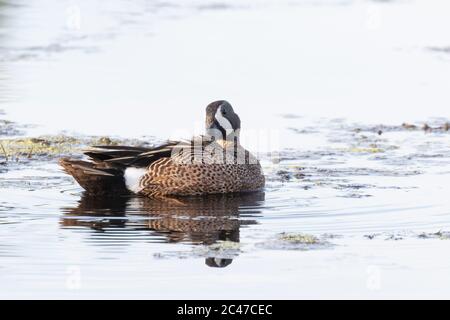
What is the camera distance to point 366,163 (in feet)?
43.4

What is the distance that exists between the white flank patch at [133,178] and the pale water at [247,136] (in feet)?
0.81

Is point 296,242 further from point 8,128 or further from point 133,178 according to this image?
point 8,128

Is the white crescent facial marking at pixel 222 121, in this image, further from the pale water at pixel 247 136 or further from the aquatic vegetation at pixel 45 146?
the aquatic vegetation at pixel 45 146

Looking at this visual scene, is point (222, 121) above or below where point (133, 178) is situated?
above

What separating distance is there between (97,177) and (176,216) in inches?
48.9

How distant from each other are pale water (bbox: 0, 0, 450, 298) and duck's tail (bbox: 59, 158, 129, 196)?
17cm

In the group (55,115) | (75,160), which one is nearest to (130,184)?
(75,160)

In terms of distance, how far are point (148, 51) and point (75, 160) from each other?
19.9ft

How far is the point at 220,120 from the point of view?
496 inches

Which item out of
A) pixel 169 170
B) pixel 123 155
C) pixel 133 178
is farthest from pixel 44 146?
pixel 169 170

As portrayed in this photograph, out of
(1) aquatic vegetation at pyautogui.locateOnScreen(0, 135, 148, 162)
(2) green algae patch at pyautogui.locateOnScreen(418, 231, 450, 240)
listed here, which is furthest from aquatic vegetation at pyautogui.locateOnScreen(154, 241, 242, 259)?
(1) aquatic vegetation at pyautogui.locateOnScreen(0, 135, 148, 162)

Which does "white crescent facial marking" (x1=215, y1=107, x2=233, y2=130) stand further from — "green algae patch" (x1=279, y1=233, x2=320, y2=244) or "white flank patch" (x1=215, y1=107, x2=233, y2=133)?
"green algae patch" (x1=279, y1=233, x2=320, y2=244)

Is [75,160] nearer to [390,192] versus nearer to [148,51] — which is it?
[390,192]
